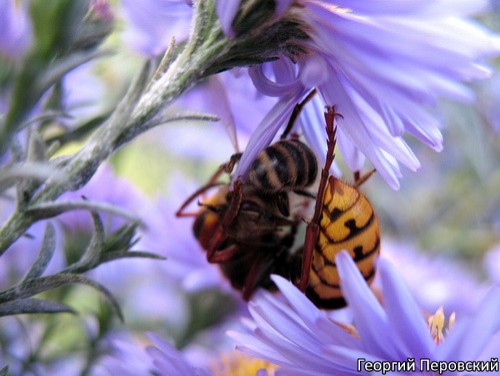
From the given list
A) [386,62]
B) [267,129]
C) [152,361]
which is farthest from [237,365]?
[386,62]

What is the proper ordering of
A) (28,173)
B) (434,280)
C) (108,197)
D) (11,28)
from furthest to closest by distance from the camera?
(434,280), (108,197), (11,28), (28,173)

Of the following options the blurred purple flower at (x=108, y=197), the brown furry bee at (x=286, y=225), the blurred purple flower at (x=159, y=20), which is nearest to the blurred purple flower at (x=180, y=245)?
the blurred purple flower at (x=108, y=197)

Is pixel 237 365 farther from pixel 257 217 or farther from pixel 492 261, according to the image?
pixel 492 261

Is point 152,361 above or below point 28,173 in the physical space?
below

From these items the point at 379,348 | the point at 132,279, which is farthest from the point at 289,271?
the point at 132,279

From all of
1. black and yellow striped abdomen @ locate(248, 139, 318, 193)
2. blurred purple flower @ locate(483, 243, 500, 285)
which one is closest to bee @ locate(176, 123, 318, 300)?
black and yellow striped abdomen @ locate(248, 139, 318, 193)
